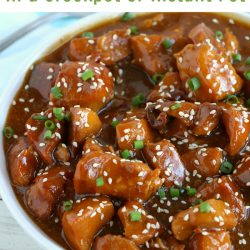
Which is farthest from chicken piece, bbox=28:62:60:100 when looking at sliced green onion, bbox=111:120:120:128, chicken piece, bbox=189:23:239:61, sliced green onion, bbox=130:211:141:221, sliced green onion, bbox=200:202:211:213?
sliced green onion, bbox=200:202:211:213

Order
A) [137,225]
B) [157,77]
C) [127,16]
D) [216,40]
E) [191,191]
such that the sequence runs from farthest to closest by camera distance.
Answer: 1. [127,16]
2. [216,40]
3. [157,77]
4. [191,191]
5. [137,225]

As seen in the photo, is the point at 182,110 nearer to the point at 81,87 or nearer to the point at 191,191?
the point at 191,191

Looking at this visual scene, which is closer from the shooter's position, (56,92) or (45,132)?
(45,132)

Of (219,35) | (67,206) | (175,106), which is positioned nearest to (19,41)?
(219,35)

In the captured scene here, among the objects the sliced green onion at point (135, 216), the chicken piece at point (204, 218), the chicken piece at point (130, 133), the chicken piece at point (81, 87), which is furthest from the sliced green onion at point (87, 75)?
the chicken piece at point (204, 218)

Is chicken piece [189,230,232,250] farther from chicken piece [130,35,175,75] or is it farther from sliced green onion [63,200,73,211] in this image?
chicken piece [130,35,175,75]

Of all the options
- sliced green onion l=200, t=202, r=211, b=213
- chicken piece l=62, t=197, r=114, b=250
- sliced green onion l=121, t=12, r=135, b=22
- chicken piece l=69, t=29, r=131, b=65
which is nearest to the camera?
sliced green onion l=200, t=202, r=211, b=213
